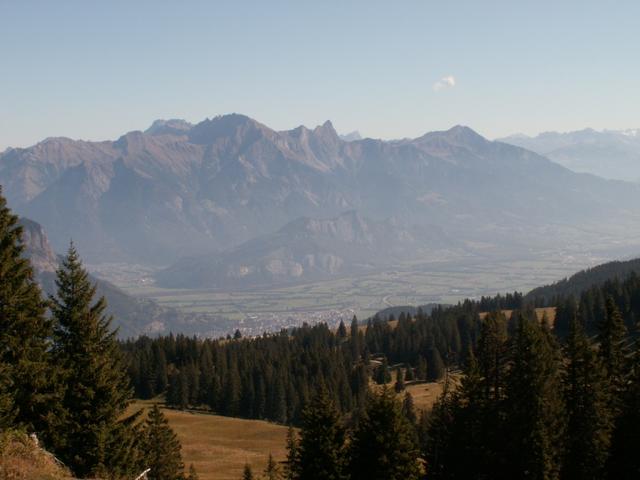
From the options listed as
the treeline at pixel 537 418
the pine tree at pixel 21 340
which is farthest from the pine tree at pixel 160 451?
the pine tree at pixel 21 340

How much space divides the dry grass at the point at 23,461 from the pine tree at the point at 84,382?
6.63 m

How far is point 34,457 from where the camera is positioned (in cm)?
2309

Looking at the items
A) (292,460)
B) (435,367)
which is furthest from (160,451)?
(435,367)

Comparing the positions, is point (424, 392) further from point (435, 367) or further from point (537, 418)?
point (537, 418)

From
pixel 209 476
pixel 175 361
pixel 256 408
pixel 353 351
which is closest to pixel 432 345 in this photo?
pixel 353 351

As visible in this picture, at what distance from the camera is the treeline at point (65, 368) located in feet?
91.8

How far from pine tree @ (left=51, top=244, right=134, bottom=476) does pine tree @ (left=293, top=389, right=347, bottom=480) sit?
12809mm

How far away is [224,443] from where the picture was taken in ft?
280

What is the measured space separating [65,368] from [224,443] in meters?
58.2

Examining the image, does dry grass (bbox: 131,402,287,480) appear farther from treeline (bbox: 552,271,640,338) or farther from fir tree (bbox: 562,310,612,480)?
treeline (bbox: 552,271,640,338)

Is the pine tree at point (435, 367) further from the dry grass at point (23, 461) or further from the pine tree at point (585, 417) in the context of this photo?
the dry grass at point (23, 461)

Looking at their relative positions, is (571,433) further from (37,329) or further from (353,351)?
(353,351)

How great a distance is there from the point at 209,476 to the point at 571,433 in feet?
124

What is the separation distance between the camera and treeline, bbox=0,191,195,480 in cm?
2797
